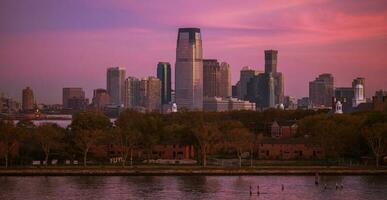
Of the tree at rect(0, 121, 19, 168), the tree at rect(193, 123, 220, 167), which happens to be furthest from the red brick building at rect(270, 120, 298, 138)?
the tree at rect(0, 121, 19, 168)

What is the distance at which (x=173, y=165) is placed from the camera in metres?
79.1

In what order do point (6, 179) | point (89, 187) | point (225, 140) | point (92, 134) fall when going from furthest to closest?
1. point (225, 140)
2. point (92, 134)
3. point (6, 179)
4. point (89, 187)

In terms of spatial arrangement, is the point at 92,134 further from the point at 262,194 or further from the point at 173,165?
the point at 262,194

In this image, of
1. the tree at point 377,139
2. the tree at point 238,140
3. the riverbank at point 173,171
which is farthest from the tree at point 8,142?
the tree at point 377,139

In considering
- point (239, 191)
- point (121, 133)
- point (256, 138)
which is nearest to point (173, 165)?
point (121, 133)

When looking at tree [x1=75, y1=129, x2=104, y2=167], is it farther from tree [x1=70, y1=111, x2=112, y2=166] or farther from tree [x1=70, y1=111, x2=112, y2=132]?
tree [x1=70, y1=111, x2=112, y2=132]

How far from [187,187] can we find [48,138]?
19535 millimetres

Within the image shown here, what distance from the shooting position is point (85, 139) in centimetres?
7725

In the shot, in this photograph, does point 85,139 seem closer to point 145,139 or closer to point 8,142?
point 8,142

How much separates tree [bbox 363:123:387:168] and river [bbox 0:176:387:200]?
5.95 meters

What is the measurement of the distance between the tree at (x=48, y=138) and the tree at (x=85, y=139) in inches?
74.8

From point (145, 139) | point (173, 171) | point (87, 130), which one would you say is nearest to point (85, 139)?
point (87, 130)

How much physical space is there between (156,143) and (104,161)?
236 inches

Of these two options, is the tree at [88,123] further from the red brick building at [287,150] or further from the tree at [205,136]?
the red brick building at [287,150]
